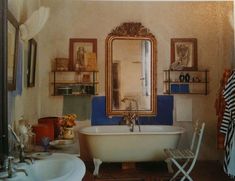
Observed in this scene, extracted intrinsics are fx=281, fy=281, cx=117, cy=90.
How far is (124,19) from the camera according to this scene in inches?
167

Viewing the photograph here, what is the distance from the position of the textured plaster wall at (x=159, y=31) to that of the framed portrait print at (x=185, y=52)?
0.08 meters

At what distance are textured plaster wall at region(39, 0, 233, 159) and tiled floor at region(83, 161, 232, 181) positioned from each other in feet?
1.34

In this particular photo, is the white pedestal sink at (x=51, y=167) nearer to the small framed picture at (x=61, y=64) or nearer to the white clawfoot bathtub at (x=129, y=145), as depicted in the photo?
the white clawfoot bathtub at (x=129, y=145)

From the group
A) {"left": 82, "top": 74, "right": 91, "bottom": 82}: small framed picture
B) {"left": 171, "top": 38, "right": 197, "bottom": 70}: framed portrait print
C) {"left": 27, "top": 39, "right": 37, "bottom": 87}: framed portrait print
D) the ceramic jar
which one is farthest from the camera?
{"left": 171, "top": 38, "right": 197, "bottom": 70}: framed portrait print

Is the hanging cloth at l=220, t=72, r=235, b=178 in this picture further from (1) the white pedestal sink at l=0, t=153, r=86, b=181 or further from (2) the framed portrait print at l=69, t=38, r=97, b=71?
(1) the white pedestal sink at l=0, t=153, r=86, b=181

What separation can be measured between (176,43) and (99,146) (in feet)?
6.40

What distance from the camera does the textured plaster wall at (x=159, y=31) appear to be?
13.7ft

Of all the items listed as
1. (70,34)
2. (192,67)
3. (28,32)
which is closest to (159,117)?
(192,67)

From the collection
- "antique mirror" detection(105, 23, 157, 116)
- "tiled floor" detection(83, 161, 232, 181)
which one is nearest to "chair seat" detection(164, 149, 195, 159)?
"tiled floor" detection(83, 161, 232, 181)

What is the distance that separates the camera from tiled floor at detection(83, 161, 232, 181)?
3510 millimetres

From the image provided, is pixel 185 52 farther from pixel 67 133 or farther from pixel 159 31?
pixel 67 133

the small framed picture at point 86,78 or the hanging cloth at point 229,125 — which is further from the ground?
the small framed picture at point 86,78

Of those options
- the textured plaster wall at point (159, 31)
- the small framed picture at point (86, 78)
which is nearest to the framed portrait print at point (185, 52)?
the textured plaster wall at point (159, 31)

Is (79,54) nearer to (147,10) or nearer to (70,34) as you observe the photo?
(70,34)
